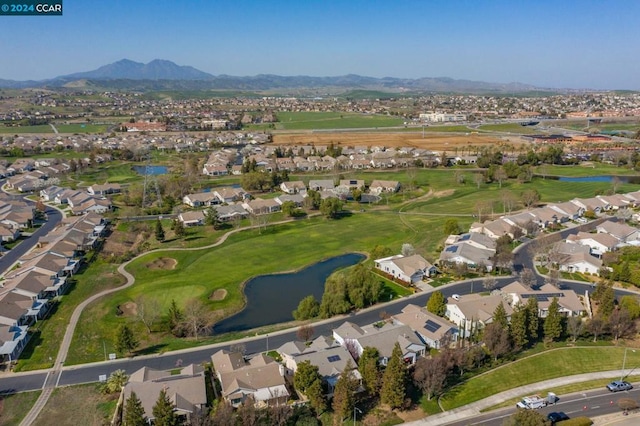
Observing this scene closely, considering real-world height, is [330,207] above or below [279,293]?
above

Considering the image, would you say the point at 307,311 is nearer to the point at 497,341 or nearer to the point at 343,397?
the point at 343,397

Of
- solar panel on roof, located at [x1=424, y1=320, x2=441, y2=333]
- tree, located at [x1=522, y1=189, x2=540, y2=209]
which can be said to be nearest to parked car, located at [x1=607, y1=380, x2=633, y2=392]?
solar panel on roof, located at [x1=424, y1=320, x2=441, y2=333]

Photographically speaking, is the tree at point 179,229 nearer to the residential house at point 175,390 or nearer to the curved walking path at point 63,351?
the curved walking path at point 63,351

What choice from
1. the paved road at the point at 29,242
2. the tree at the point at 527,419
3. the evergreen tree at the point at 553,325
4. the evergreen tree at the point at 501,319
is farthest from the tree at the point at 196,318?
the evergreen tree at the point at 553,325

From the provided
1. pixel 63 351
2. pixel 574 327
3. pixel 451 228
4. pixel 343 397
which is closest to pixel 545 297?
pixel 574 327

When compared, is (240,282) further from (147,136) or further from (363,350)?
(147,136)

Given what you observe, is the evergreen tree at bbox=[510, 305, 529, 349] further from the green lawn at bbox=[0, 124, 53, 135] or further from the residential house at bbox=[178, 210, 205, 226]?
the green lawn at bbox=[0, 124, 53, 135]

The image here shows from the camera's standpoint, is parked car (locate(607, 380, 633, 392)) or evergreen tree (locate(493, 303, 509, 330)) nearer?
parked car (locate(607, 380, 633, 392))
